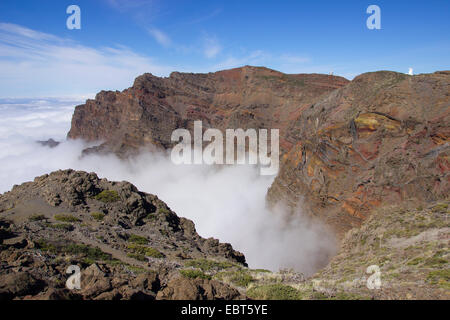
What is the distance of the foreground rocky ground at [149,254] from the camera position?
8.58 meters

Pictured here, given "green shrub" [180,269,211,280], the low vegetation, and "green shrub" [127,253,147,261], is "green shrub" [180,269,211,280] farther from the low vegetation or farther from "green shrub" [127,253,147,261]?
the low vegetation

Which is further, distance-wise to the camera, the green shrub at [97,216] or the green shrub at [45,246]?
the green shrub at [97,216]

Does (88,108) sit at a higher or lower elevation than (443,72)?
higher

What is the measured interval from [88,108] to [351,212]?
12856 cm

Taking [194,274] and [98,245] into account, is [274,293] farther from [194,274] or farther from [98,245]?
[98,245]

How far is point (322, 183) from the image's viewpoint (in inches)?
1315

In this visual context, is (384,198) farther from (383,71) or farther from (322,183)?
(383,71)

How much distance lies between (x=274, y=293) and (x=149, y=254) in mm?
8315

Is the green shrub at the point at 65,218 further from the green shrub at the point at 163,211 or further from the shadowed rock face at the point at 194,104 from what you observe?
the shadowed rock face at the point at 194,104

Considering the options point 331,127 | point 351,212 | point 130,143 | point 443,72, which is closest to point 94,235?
point 351,212

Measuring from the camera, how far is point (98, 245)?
15312 mm

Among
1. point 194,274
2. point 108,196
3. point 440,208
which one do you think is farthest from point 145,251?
point 440,208

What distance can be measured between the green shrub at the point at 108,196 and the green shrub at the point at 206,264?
8.53m

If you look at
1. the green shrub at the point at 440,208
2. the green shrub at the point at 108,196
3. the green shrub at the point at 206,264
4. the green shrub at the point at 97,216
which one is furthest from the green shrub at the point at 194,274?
the green shrub at the point at 440,208
